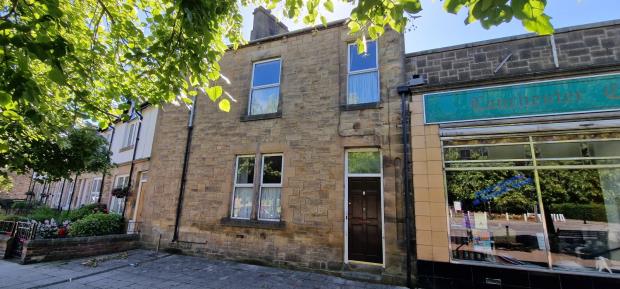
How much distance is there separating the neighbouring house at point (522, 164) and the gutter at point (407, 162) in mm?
147

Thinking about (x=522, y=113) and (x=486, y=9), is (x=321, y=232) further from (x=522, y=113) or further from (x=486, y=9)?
(x=486, y=9)

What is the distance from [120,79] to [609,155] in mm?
9911

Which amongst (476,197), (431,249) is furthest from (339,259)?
(476,197)

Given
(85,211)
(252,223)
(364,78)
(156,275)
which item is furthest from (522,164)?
(85,211)

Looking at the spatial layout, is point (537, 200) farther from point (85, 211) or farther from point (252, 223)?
point (85, 211)

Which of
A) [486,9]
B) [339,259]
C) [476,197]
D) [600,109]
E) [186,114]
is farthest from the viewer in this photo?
[186,114]

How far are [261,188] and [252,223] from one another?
1.03 metres

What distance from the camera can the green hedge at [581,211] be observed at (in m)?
6.08

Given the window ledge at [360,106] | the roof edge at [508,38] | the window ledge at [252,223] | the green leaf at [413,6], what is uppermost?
the roof edge at [508,38]

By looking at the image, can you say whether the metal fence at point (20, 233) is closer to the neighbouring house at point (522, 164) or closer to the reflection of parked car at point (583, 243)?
the neighbouring house at point (522, 164)

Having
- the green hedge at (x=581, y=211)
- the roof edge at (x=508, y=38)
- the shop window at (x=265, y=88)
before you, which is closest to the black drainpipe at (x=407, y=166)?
the roof edge at (x=508, y=38)

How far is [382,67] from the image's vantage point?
798cm

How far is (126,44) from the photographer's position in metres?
5.16

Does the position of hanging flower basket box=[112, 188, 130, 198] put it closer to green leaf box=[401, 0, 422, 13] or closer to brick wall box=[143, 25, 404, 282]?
brick wall box=[143, 25, 404, 282]
